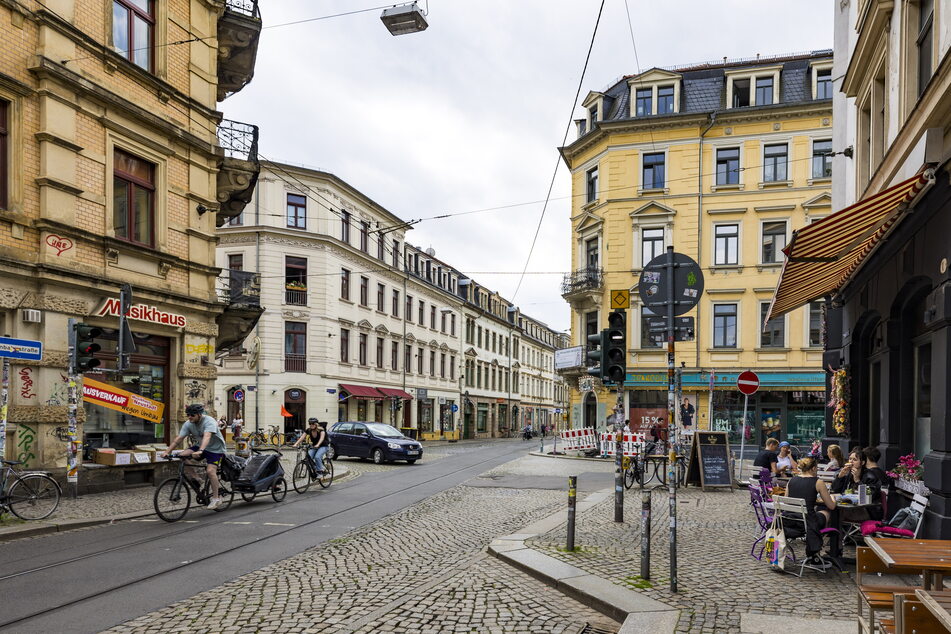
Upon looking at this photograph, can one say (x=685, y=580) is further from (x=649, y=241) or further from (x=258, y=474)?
(x=649, y=241)

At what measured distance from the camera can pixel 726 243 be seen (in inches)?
1344

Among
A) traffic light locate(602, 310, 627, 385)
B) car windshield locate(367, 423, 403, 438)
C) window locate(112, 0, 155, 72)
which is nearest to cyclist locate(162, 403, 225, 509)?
traffic light locate(602, 310, 627, 385)

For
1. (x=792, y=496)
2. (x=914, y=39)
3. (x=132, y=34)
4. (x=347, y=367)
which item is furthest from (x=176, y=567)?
(x=347, y=367)

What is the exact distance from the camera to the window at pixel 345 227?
4162 cm

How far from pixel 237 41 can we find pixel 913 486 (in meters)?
17.8

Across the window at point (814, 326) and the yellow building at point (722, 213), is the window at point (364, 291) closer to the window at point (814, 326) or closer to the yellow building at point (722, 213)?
the yellow building at point (722, 213)

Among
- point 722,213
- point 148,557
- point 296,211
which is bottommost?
point 148,557

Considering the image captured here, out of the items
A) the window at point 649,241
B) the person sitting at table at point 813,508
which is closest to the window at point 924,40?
the person sitting at table at point 813,508

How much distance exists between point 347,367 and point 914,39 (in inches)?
1379

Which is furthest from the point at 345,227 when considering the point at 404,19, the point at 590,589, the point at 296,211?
the point at 590,589

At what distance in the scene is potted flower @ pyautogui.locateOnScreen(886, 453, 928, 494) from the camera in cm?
917

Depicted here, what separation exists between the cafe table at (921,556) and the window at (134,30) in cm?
1597

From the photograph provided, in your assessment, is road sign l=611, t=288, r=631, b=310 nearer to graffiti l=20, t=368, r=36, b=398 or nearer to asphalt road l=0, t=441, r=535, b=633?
asphalt road l=0, t=441, r=535, b=633

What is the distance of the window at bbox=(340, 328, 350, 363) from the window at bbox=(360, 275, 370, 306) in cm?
255
